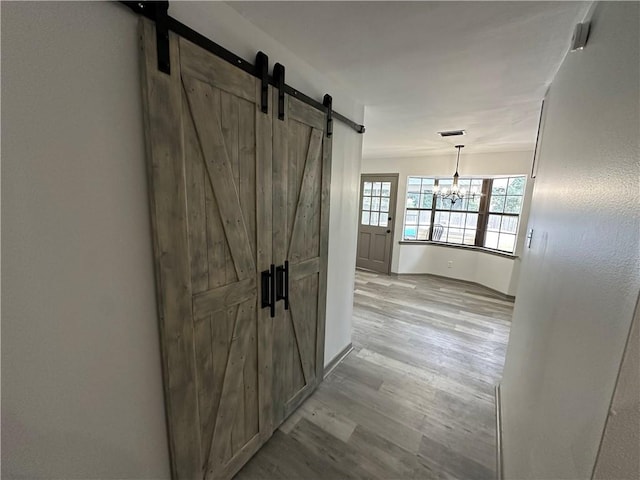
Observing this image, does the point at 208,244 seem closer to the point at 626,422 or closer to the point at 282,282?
the point at 282,282

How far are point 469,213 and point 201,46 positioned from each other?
5.66m

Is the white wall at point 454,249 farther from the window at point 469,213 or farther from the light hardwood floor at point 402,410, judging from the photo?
the light hardwood floor at point 402,410

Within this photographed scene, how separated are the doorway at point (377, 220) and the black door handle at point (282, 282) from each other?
14.5 ft

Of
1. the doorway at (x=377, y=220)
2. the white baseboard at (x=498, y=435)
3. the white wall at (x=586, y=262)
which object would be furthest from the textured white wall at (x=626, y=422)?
the doorway at (x=377, y=220)

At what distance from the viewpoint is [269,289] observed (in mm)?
1634

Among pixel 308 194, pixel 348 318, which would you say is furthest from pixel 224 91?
pixel 348 318

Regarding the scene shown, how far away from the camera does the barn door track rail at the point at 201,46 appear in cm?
95

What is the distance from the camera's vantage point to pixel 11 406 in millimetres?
779

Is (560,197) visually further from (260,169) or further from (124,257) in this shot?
(124,257)

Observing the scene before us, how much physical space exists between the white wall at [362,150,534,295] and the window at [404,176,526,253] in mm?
220

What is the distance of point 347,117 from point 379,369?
2.49 metres

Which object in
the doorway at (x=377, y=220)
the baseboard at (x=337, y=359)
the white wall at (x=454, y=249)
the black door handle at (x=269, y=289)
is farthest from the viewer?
the doorway at (x=377, y=220)

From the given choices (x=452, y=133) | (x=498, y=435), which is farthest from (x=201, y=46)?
(x=452, y=133)

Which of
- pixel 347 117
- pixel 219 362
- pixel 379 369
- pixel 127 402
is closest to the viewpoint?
pixel 127 402
